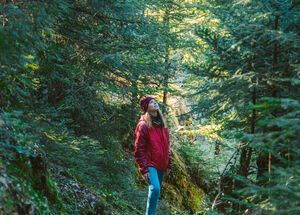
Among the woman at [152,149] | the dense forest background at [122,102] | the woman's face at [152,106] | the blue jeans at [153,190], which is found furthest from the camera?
the woman's face at [152,106]

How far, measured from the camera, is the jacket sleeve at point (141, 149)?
23.0 ft

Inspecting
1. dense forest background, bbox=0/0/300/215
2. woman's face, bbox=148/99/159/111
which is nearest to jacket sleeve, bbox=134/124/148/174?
woman's face, bbox=148/99/159/111

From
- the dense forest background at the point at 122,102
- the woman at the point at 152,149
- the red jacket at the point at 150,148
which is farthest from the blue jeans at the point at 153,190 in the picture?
the dense forest background at the point at 122,102

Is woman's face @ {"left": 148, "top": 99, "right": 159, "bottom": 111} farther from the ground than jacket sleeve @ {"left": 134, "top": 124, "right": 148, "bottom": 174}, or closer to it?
farther from the ground

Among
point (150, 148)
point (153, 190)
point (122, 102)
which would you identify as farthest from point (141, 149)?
point (122, 102)

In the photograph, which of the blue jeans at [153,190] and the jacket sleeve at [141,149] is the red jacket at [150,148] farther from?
the blue jeans at [153,190]

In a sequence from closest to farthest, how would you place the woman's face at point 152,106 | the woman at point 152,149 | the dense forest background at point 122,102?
the dense forest background at point 122,102 → the woman at point 152,149 → the woman's face at point 152,106

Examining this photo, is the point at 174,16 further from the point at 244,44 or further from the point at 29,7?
the point at 29,7

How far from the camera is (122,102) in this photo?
1246cm

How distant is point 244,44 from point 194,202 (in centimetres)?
972

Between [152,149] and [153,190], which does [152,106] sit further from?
[153,190]

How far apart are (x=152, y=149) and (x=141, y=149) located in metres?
0.20

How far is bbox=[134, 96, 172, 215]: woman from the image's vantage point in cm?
696

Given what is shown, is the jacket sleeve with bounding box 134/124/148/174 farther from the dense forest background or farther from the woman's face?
the dense forest background
